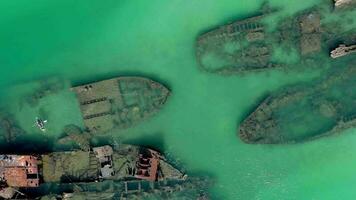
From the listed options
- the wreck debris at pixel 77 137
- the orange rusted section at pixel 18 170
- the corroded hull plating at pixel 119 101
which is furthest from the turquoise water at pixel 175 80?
the orange rusted section at pixel 18 170

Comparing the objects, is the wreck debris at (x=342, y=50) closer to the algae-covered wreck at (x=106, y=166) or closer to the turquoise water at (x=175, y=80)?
the turquoise water at (x=175, y=80)

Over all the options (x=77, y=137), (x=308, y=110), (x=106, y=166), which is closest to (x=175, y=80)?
(x=106, y=166)

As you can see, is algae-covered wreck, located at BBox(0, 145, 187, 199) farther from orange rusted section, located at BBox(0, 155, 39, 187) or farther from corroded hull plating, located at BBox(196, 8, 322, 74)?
corroded hull plating, located at BBox(196, 8, 322, 74)

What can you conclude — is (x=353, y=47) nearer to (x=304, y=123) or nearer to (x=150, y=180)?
(x=304, y=123)

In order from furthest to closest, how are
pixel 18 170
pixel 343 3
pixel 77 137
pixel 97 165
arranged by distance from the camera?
pixel 77 137, pixel 97 165, pixel 343 3, pixel 18 170

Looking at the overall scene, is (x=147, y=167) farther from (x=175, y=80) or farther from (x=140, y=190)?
(x=175, y=80)

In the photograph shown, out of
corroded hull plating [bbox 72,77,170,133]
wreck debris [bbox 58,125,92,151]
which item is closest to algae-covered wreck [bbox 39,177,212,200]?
wreck debris [bbox 58,125,92,151]
